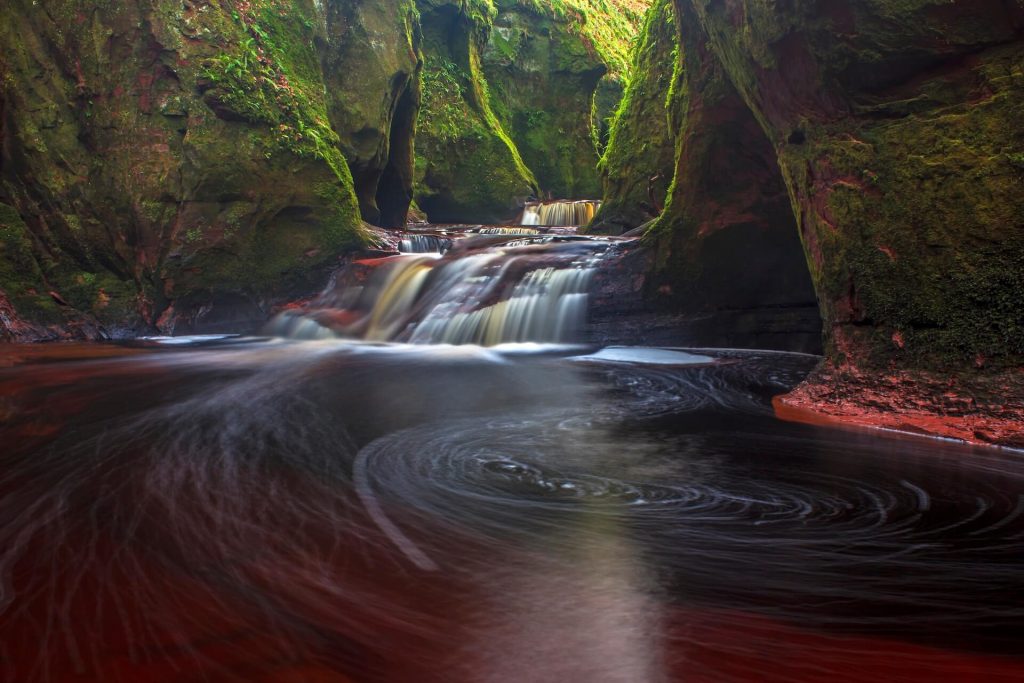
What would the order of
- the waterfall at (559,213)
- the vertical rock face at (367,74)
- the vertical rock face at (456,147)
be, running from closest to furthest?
the vertical rock face at (367,74)
the waterfall at (559,213)
the vertical rock face at (456,147)

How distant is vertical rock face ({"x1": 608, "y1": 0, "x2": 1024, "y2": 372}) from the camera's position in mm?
4035

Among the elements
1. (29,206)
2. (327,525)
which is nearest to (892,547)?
(327,525)

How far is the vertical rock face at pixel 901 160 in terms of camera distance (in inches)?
159

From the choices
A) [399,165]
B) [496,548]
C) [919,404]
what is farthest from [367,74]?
[496,548]

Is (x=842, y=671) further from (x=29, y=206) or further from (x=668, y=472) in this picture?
(x=29, y=206)

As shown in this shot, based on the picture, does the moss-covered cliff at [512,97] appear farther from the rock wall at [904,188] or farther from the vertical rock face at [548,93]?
the rock wall at [904,188]

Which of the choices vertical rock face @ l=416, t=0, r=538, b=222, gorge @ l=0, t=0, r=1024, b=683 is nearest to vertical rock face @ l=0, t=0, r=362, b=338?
gorge @ l=0, t=0, r=1024, b=683

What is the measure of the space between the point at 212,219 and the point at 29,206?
2623 millimetres

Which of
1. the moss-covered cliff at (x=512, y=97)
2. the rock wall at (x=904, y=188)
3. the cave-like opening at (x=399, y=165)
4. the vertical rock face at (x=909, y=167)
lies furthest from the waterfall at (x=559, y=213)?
the vertical rock face at (x=909, y=167)

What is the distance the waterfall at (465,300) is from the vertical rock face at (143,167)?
144cm

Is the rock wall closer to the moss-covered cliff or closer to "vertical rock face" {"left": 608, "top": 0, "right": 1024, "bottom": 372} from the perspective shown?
"vertical rock face" {"left": 608, "top": 0, "right": 1024, "bottom": 372}

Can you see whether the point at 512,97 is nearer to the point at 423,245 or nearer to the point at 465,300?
the point at 423,245

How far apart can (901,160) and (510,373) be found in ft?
12.3

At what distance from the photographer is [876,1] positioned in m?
4.45
